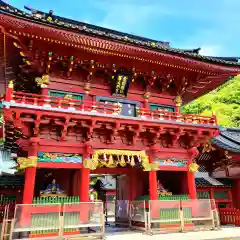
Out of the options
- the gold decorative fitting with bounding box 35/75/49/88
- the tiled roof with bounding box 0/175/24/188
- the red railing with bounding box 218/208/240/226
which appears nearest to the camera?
the gold decorative fitting with bounding box 35/75/49/88

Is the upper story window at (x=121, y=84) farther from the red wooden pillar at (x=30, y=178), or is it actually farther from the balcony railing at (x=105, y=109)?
the red wooden pillar at (x=30, y=178)

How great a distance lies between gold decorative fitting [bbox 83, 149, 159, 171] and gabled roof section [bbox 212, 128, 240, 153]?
4626 millimetres

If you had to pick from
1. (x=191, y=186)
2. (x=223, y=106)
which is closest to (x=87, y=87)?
(x=191, y=186)

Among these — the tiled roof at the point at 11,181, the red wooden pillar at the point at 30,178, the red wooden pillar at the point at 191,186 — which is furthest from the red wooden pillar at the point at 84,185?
the red wooden pillar at the point at 191,186

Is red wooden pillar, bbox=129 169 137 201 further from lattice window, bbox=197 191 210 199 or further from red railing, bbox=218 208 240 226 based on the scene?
red railing, bbox=218 208 240 226

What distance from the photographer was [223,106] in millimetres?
56906

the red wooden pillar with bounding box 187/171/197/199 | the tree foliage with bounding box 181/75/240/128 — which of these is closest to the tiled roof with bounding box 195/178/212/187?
the red wooden pillar with bounding box 187/171/197/199

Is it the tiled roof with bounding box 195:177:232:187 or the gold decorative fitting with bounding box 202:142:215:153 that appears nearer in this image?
the tiled roof with bounding box 195:177:232:187

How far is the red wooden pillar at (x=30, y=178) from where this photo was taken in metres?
10.0

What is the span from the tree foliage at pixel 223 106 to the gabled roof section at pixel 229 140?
3154 centimetres

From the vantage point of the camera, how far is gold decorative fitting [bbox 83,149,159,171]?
11391mm

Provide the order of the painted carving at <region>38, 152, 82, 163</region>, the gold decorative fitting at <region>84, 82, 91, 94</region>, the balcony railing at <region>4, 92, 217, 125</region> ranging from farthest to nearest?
the gold decorative fitting at <region>84, 82, 91, 94</region>
the balcony railing at <region>4, 92, 217, 125</region>
the painted carving at <region>38, 152, 82, 163</region>

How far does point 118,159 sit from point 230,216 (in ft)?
26.4

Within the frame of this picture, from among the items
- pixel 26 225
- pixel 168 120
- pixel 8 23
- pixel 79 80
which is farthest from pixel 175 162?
pixel 8 23
